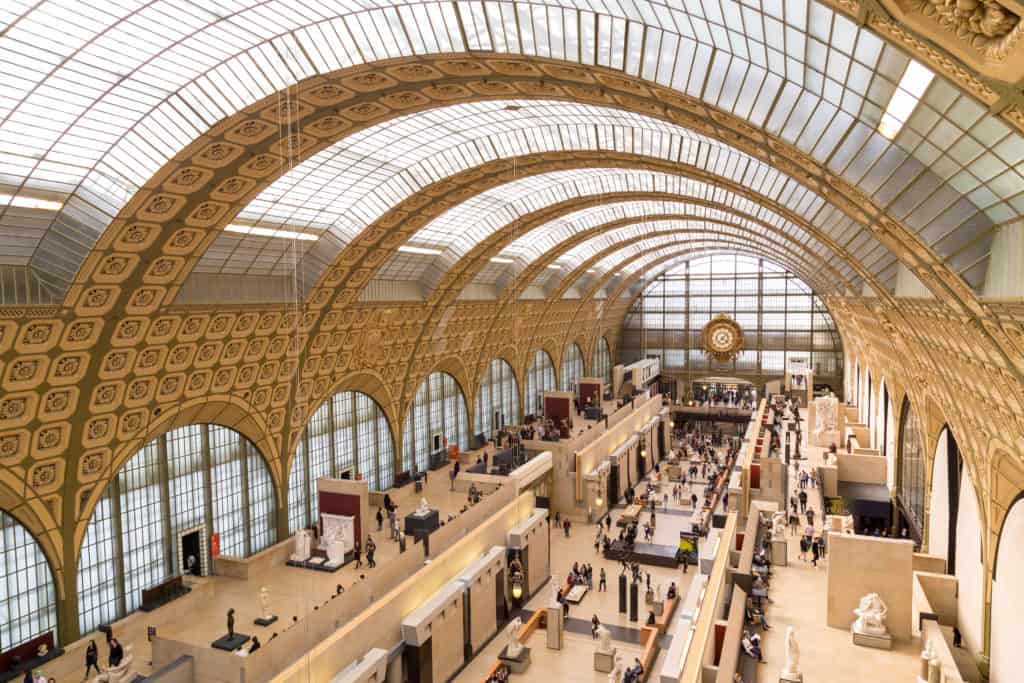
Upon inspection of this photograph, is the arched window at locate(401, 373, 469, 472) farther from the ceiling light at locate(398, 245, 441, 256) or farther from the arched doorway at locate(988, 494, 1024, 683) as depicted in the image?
the arched doorway at locate(988, 494, 1024, 683)

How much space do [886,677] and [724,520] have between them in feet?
34.5

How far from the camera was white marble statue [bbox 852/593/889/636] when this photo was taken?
21.1 metres

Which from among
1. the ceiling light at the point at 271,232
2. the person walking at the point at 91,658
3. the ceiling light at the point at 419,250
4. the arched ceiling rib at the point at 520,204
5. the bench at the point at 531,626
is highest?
the arched ceiling rib at the point at 520,204

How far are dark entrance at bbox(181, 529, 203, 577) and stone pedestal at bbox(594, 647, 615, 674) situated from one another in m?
15.1

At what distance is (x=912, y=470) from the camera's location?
1310 inches

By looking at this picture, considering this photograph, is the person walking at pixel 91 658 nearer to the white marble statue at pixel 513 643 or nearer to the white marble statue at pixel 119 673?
the white marble statue at pixel 119 673

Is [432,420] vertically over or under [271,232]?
under

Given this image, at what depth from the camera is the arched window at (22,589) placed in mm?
21406

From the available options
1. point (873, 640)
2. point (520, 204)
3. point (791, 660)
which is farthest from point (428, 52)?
point (520, 204)

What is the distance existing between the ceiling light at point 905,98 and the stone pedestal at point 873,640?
1578cm

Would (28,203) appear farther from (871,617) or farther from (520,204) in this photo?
(871,617)

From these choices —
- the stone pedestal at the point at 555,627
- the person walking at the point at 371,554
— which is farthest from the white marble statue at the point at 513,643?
the person walking at the point at 371,554

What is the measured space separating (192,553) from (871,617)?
2315 cm

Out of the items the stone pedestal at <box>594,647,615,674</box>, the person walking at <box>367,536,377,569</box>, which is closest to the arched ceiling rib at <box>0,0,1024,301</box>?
the person walking at <box>367,536,377,569</box>
